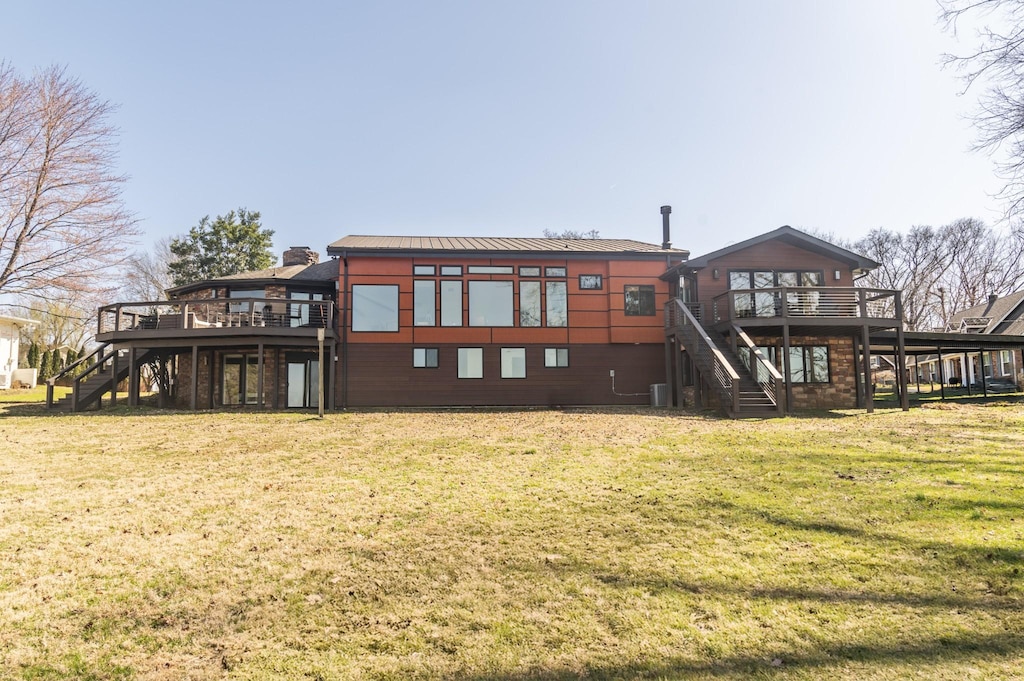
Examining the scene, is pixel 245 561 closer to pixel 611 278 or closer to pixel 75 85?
pixel 611 278

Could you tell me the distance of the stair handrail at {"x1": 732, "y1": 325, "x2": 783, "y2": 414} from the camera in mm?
13320

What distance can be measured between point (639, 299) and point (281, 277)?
13000 mm

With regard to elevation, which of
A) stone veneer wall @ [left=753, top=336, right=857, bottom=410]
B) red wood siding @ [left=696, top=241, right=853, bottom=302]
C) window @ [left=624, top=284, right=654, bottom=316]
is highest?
red wood siding @ [left=696, top=241, right=853, bottom=302]

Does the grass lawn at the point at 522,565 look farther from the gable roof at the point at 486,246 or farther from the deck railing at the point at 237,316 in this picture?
the gable roof at the point at 486,246

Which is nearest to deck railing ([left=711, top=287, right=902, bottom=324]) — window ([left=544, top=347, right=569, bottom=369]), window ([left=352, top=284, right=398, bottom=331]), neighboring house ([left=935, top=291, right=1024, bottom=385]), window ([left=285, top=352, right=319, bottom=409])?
window ([left=544, top=347, right=569, bottom=369])

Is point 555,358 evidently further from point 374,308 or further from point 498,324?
point 374,308

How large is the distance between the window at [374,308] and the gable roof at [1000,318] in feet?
96.3

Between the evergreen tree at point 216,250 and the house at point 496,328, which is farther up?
the evergreen tree at point 216,250

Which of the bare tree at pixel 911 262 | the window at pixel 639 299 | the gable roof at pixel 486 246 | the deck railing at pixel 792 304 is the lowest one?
the deck railing at pixel 792 304

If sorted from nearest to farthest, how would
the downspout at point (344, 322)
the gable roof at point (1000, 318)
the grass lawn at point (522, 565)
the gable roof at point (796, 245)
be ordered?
the grass lawn at point (522, 565) < the gable roof at point (796, 245) < the downspout at point (344, 322) < the gable roof at point (1000, 318)

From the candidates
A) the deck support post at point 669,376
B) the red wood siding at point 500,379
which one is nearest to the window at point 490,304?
the red wood siding at point 500,379

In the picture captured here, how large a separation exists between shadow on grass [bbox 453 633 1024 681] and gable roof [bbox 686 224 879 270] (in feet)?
52.1

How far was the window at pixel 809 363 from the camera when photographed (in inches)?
709

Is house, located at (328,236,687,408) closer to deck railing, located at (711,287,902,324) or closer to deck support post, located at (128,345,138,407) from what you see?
deck railing, located at (711,287,902,324)
